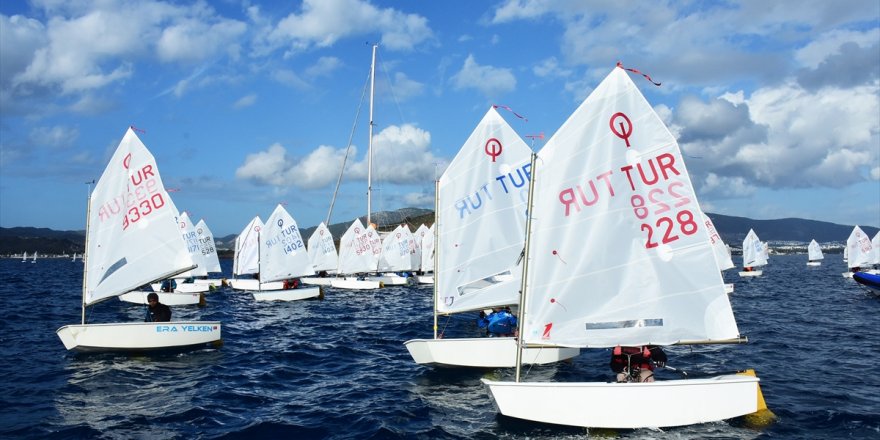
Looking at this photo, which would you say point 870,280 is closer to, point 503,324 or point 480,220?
point 503,324

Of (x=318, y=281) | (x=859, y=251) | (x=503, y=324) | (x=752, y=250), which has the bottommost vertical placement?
(x=318, y=281)

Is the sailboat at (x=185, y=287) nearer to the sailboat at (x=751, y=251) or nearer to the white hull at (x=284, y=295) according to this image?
the white hull at (x=284, y=295)

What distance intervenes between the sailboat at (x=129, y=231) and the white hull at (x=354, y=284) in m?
28.6

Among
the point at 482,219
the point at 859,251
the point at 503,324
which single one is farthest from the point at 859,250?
the point at 482,219

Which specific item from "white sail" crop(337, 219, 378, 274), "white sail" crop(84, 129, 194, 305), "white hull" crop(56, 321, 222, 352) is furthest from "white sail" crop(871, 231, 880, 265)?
"white hull" crop(56, 321, 222, 352)

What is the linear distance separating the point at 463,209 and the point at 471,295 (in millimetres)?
2543

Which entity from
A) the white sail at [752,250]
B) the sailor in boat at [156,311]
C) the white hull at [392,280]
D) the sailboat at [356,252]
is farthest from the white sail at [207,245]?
the white sail at [752,250]

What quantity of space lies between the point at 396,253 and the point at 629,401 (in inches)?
2037

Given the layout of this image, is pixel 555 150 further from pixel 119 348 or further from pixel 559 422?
pixel 119 348

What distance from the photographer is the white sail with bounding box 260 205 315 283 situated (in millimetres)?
41562

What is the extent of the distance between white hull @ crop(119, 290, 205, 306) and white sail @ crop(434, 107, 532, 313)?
21.1m

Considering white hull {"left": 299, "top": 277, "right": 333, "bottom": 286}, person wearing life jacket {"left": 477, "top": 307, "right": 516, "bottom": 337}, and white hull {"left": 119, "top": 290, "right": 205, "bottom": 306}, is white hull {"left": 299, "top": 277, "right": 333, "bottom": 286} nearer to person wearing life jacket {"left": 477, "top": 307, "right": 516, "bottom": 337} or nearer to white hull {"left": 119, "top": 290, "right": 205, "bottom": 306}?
white hull {"left": 119, "top": 290, "right": 205, "bottom": 306}

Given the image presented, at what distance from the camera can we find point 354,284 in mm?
49500

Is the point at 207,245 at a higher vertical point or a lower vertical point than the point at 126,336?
higher
